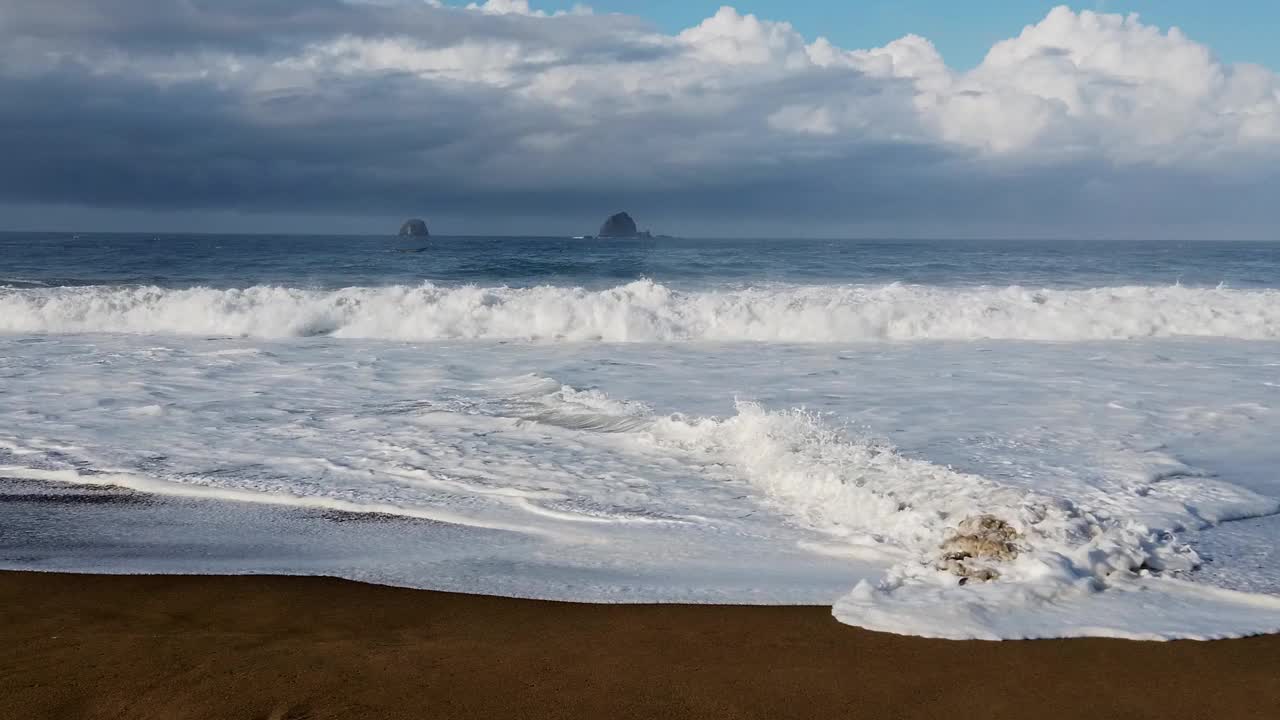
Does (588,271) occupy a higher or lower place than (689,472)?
higher

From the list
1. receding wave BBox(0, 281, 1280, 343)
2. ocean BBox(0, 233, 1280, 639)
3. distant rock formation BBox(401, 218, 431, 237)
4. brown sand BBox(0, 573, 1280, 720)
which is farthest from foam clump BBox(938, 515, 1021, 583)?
distant rock formation BBox(401, 218, 431, 237)

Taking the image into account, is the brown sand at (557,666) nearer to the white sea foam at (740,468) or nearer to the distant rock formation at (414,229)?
the white sea foam at (740,468)

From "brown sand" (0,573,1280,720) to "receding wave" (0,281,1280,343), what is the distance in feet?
40.0

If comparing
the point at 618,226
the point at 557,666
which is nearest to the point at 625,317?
the point at 557,666

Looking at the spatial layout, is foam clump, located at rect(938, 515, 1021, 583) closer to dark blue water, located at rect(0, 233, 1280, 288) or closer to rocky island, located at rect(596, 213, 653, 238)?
dark blue water, located at rect(0, 233, 1280, 288)

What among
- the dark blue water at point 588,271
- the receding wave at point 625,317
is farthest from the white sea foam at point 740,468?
the dark blue water at point 588,271

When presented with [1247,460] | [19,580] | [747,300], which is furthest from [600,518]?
[747,300]

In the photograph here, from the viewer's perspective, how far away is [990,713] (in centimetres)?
293

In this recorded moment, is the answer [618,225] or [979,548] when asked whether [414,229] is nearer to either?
[618,225]

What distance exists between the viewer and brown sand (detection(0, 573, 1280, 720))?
2.96 m

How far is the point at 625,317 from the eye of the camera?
16.5 metres

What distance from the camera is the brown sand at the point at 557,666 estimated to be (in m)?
2.96

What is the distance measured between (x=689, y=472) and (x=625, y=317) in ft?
34.2

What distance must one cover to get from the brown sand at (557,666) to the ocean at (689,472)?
0.77 feet
